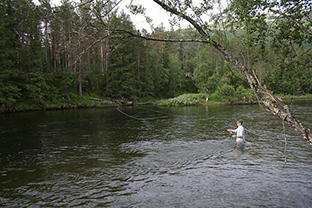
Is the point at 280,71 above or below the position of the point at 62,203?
above

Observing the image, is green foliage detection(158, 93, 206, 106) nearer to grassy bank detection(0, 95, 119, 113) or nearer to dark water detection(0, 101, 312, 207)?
grassy bank detection(0, 95, 119, 113)

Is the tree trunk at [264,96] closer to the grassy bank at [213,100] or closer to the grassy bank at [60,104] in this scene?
the grassy bank at [60,104]

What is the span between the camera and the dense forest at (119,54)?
5207 millimetres

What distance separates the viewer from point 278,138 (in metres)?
14.3

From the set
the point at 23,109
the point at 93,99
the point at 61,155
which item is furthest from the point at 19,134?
the point at 93,99

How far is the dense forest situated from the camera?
205 inches

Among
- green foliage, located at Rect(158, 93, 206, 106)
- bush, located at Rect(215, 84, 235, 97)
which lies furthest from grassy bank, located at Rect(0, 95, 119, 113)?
bush, located at Rect(215, 84, 235, 97)

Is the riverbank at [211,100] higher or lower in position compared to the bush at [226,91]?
lower

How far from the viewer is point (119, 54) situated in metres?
53.0

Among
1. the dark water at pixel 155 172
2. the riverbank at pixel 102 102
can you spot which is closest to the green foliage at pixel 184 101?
the riverbank at pixel 102 102

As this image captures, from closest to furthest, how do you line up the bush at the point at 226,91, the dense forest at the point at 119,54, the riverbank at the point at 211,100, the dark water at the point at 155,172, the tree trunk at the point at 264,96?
the tree trunk at the point at 264,96
the dense forest at the point at 119,54
the dark water at the point at 155,172
the riverbank at the point at 211,100
the bush at the point at 226,91

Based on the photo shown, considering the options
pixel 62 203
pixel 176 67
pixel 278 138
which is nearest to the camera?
pixel 62 203

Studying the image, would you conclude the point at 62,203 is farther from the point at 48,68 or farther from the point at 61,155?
the point at 48,68

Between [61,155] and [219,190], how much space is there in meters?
7.69
